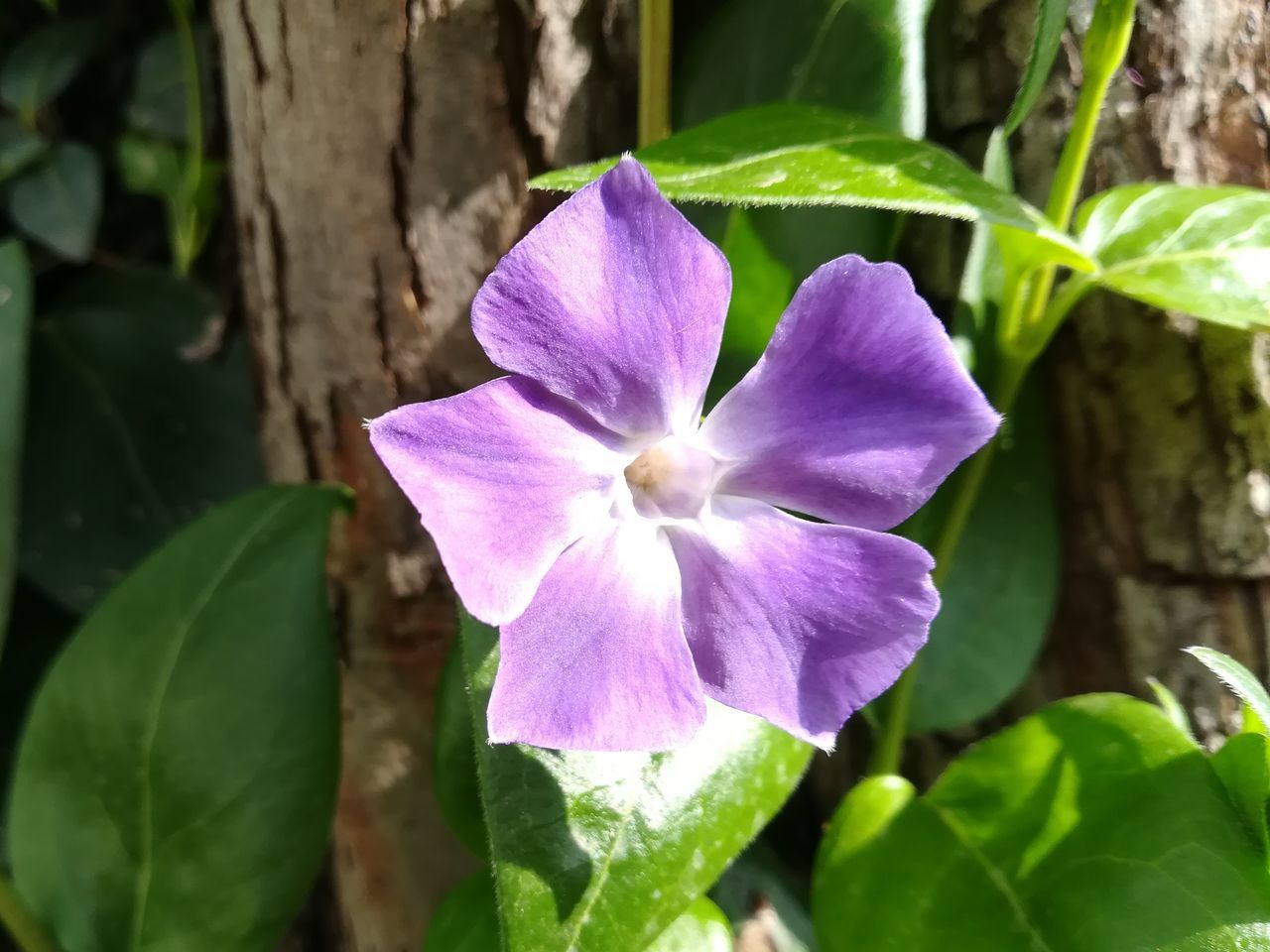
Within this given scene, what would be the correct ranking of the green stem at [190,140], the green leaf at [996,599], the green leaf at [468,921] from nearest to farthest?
the green leaf at [468,921], the green leaf at [996,599], the green stem at [190,140]

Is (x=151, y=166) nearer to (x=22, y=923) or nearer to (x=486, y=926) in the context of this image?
(x=22, y=923)

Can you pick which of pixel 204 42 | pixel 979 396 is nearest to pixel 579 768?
pixel 979 396

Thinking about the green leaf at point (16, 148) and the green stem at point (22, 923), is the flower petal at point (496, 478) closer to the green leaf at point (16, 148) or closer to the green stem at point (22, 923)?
the green stem at point (22, 923)

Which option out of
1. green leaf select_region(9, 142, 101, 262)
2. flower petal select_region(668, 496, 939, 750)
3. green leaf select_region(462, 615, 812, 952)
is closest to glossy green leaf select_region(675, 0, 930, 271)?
flower petal select_region(668, 496, 939, 750)

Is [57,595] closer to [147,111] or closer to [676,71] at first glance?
[147,111]

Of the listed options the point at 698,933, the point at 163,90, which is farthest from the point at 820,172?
the point at 163,90

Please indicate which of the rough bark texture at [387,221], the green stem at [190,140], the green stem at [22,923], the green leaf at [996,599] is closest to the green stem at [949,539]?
the green leaf at [996,599]

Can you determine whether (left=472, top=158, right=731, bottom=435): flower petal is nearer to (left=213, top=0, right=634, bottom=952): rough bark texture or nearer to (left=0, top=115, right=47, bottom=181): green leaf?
(left=213, top=0, right=634, bottom=952): rough bark texture
